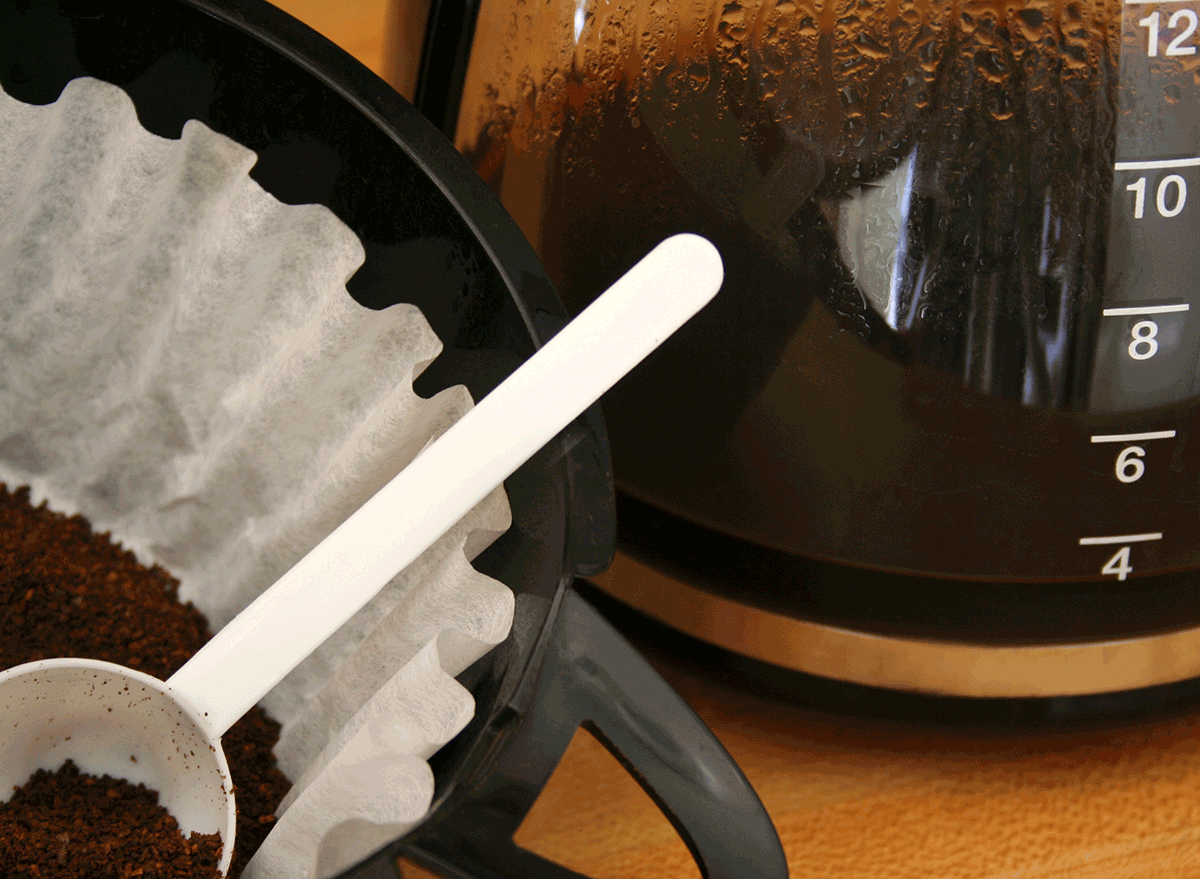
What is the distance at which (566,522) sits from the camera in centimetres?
27

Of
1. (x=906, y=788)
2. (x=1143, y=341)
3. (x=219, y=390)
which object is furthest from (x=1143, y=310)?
(x=219, y=390)

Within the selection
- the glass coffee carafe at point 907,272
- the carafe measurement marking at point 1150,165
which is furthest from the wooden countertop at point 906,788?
the carafe measurement marking at point 1150,165

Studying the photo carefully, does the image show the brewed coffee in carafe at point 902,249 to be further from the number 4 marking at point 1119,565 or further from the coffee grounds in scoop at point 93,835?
the coffee grounds in scoop at point 93,835

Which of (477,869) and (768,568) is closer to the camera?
(477,869)

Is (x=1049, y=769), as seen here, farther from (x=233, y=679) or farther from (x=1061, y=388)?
(x=233, y=679)

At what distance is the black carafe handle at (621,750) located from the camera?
261 mm

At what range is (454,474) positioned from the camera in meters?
0.28

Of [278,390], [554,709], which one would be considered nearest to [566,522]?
[554,709]

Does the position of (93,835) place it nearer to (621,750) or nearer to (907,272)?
(621,750)

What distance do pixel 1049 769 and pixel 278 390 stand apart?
0.95ft

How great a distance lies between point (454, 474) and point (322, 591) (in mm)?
44

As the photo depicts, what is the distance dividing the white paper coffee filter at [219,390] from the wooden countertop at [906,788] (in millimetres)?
98

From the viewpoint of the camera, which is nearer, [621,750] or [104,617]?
[621,750]

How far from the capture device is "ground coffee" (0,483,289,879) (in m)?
0.33
